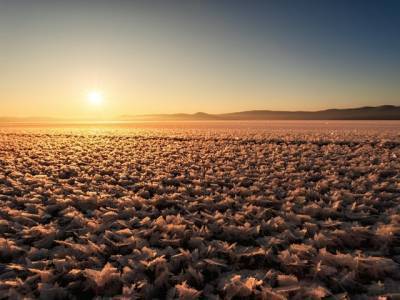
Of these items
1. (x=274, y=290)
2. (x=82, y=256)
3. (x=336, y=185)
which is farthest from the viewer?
(x=336, y=185)

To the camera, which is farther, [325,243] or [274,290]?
[325,243]

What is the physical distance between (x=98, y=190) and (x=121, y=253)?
4.05 m

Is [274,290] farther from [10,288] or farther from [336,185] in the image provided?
[336,185]

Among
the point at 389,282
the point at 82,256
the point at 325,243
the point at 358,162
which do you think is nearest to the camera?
the point at 389,282

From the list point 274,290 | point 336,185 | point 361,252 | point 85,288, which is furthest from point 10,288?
point 336,185

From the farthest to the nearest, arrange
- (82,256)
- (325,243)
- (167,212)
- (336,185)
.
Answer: (336,185), (167,212), (325,243), (82,256)

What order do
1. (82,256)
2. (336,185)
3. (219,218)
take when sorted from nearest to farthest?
(82,256)
(219,218)
(336,185)

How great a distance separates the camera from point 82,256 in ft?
14.7

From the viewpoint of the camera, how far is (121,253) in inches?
184

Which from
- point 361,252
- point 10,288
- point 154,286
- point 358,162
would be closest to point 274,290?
point 154,286

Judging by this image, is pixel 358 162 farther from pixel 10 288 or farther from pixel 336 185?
pixel 10 288

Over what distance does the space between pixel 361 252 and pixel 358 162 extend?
918 cm

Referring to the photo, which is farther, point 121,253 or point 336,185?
point 336,185

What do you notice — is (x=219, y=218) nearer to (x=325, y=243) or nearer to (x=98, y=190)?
(x=325, y=243)
